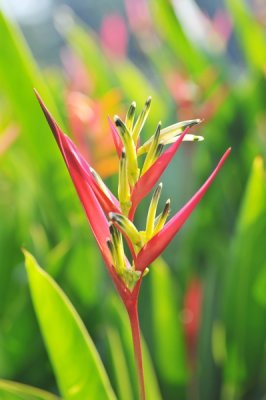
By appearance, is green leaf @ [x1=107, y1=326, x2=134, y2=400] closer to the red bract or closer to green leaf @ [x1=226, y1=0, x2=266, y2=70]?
the red bract

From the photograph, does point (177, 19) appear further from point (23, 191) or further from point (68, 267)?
point (68, 267)

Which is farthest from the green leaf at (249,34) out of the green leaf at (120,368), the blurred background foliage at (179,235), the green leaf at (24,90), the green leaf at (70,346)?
the green leaf at (70,346)

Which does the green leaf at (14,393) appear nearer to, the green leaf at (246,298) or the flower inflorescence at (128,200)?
the flower inflorescence at (128,200)

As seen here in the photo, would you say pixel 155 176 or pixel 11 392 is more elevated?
pixel 155 176

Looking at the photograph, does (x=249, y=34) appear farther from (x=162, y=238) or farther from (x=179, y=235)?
(x=162, y=238)

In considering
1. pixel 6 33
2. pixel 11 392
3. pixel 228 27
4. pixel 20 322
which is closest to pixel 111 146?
pixel 6 33

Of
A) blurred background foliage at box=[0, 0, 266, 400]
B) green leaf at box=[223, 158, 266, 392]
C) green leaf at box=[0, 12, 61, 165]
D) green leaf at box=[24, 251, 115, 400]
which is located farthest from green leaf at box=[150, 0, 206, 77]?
green leaf at box=[24, 251, 115, 400]
